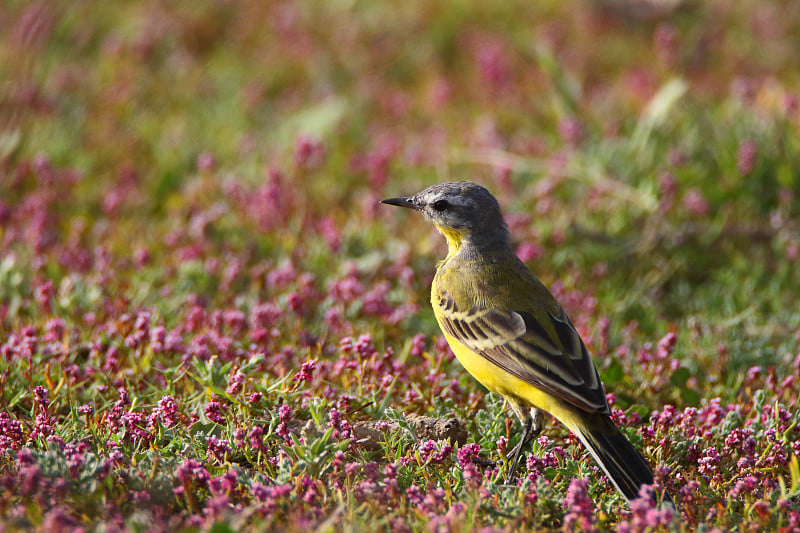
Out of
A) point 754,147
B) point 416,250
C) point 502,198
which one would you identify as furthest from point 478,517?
point 754,147

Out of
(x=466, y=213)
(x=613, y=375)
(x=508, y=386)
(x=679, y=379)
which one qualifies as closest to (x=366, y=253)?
(x=466, y=213)

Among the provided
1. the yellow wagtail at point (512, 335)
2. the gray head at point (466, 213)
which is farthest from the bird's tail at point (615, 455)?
the gray head at point (466, 213)

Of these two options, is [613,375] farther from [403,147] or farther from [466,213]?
[403,147]

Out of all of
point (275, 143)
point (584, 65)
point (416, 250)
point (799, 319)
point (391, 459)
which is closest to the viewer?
point (391, 459)

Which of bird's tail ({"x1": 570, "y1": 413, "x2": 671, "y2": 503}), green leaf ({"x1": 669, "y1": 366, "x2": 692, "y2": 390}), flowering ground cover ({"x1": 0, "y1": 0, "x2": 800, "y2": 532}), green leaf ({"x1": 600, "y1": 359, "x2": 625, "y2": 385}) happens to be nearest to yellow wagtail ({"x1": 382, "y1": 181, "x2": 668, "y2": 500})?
bird's tail ({"x1": 570, "y1": 413, "x2": 671, "y2": 503})

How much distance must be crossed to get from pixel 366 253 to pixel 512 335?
10.2 feet

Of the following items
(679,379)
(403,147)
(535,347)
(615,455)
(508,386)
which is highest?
(403,147)

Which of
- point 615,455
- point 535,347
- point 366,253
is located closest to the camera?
point 615,455

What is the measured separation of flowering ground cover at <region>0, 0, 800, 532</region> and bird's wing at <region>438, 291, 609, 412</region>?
518 millimetres

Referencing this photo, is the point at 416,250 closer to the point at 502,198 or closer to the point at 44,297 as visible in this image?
the point at 502,198

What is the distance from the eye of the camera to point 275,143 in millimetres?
10312

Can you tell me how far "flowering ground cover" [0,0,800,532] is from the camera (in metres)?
4.56

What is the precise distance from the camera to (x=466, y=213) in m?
6.21

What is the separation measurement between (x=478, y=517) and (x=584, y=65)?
8944mm
